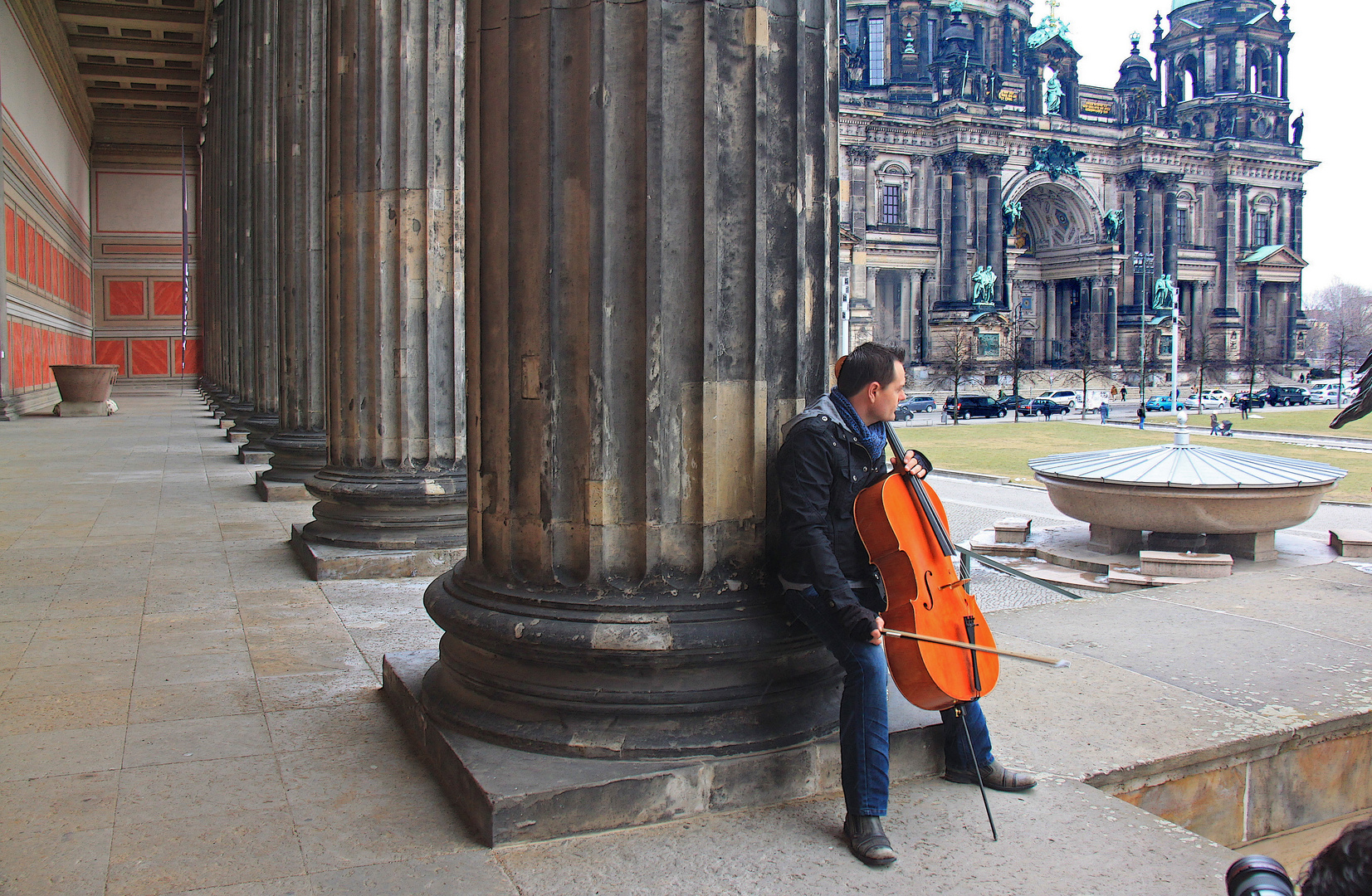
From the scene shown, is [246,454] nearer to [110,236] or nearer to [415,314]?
[415,314]

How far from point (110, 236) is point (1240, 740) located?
160 ft

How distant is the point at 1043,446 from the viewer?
106 ft

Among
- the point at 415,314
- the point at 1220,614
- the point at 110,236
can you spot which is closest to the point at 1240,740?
the point at 1220,614

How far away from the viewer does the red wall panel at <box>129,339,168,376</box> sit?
4544 cm

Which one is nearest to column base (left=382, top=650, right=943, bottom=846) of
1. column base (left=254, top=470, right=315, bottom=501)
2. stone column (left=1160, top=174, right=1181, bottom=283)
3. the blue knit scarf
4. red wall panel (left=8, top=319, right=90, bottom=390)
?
the blue knit scarf

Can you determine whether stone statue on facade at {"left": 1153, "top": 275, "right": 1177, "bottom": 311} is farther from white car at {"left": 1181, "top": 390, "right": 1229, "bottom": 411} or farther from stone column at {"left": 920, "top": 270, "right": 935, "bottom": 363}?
stone column at {"left": 920, "top": 270, "right": 935, "bottom": 363}

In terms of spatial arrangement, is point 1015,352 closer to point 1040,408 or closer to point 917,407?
point 1040,408

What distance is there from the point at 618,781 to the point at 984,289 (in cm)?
7268

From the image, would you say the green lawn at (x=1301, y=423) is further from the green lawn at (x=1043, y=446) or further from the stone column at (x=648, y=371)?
the stone column at (x=648, y=371)

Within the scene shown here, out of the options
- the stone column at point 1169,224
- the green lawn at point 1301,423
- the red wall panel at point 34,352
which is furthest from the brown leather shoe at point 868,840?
the stone column at point 1169,224

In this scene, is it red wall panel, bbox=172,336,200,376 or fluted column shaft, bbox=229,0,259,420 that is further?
red wall panel, bbox=172,336,200,376

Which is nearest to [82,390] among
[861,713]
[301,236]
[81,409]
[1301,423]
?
[81,409]

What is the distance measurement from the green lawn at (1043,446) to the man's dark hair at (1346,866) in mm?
19007

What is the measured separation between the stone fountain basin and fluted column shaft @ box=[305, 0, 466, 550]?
27.0 feet
